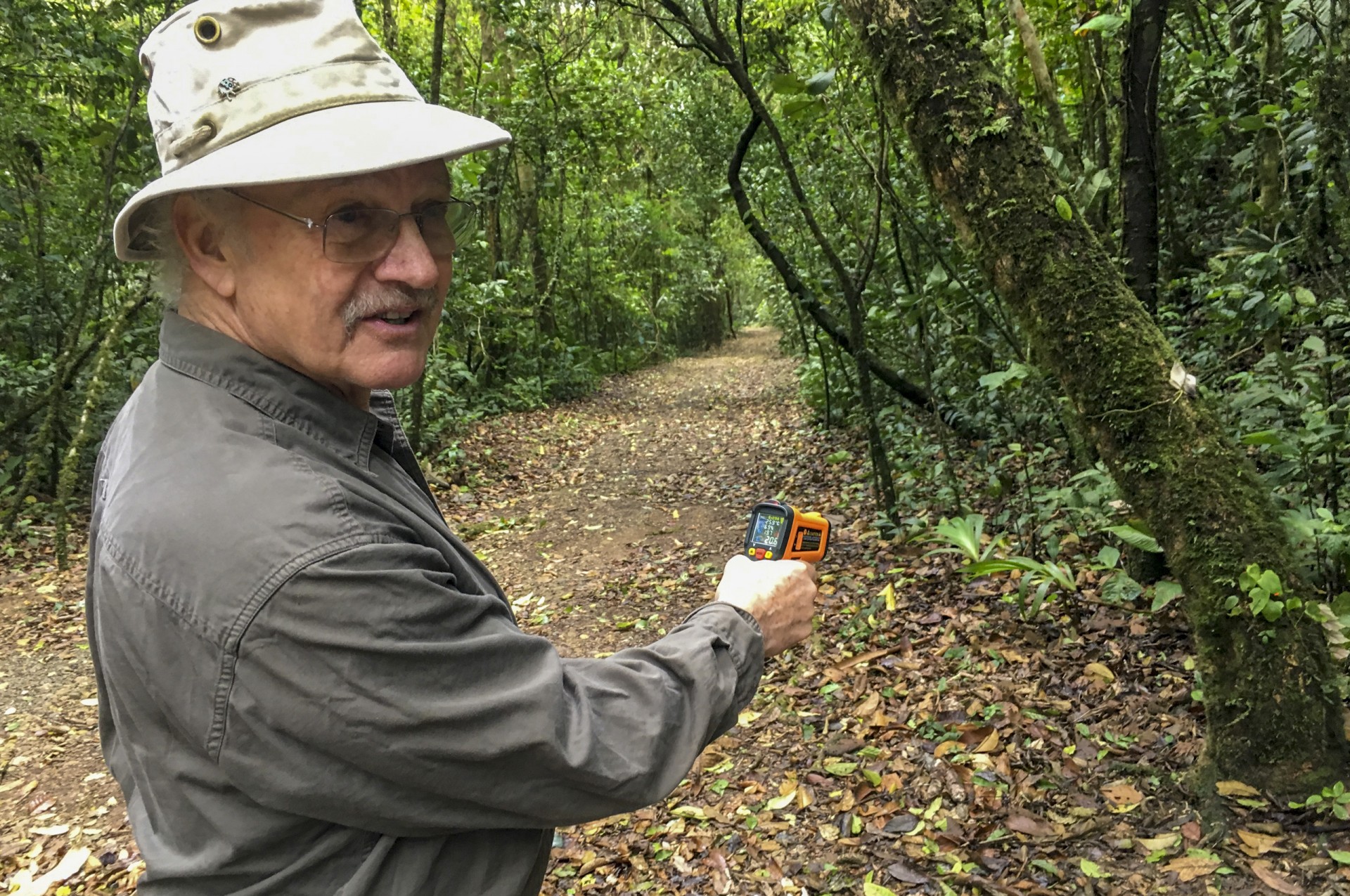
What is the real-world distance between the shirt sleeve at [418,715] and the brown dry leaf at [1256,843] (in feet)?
7.75

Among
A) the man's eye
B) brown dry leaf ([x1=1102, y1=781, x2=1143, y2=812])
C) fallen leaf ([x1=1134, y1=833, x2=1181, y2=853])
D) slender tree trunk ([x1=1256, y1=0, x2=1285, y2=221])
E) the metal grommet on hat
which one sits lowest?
fallen leaf ([x1=1134, y1=833, x2=1181, y2=853])

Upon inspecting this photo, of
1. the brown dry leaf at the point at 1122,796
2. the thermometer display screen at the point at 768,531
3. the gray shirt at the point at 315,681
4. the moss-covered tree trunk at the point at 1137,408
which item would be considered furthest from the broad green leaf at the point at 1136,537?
the gray shirt at the point at 315,681

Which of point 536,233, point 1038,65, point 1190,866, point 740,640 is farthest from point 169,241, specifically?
point 536,233

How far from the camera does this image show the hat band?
4.27 ft

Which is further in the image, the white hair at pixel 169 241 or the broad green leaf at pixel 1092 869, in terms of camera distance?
the broad green leaf at pixel 1092 869

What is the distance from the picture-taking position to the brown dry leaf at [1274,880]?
7.86 feet

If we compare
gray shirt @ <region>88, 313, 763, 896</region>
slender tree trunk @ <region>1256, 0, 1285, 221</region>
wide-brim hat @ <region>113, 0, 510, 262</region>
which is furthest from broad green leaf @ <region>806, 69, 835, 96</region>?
gray shirt @ <region>88, 313, 763, 896</region>

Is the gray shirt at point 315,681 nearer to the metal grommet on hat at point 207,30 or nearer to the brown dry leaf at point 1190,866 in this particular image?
the metal grommet on hat at point 207,30

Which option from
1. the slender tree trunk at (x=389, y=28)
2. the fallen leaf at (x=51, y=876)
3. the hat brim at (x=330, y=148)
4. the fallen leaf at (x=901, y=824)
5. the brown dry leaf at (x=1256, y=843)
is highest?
the slender tree trunk at (x=389, y=28)

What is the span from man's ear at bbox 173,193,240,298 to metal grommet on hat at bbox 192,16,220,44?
0.83 feet

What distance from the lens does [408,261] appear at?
57.7 inches

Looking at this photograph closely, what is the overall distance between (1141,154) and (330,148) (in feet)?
13.0

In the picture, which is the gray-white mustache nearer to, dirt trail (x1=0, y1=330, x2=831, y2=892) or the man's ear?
the man's ear

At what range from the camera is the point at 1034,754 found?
326 cm
